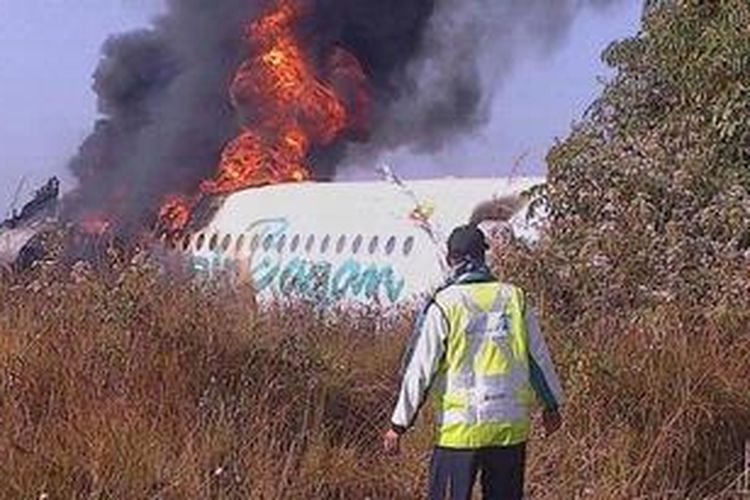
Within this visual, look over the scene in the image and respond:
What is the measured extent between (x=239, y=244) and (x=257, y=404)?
13350mm

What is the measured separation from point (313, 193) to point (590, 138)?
958 centimetres

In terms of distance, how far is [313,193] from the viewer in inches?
782

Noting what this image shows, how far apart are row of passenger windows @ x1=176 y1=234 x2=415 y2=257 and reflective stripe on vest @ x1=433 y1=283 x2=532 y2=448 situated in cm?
1102

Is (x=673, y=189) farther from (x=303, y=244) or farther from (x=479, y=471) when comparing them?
(x=303, y=244)

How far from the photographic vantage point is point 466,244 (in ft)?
18.4

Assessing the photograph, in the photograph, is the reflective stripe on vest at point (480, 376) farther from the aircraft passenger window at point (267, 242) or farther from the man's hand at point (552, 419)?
the aircraft passenger window at point (267, 242)

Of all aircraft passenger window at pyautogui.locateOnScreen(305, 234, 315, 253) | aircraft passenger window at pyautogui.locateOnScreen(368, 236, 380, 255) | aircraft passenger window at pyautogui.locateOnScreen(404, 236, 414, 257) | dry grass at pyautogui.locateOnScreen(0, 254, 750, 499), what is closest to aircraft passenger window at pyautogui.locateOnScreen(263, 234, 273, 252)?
aircraft passenger window at pyautogui.locateOnScreen(305, 234, 315, 253)

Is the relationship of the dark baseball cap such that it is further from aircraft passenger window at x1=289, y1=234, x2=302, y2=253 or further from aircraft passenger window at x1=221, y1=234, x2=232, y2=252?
aircraft passenger window at x1=221, y1=234, x2=232, y2=252

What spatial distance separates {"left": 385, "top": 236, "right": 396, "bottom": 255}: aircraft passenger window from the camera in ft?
55.1

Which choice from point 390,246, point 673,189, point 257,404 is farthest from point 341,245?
point 257,404

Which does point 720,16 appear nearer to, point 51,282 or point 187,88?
point 51,282

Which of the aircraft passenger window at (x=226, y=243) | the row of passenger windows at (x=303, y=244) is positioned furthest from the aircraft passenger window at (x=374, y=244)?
the aircraft passenger window at (x=226, y=243)

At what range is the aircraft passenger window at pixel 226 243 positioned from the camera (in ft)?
66.1

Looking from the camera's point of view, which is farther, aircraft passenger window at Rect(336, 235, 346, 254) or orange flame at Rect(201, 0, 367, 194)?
orange flame at Rect(201, 0, 367, 194)
